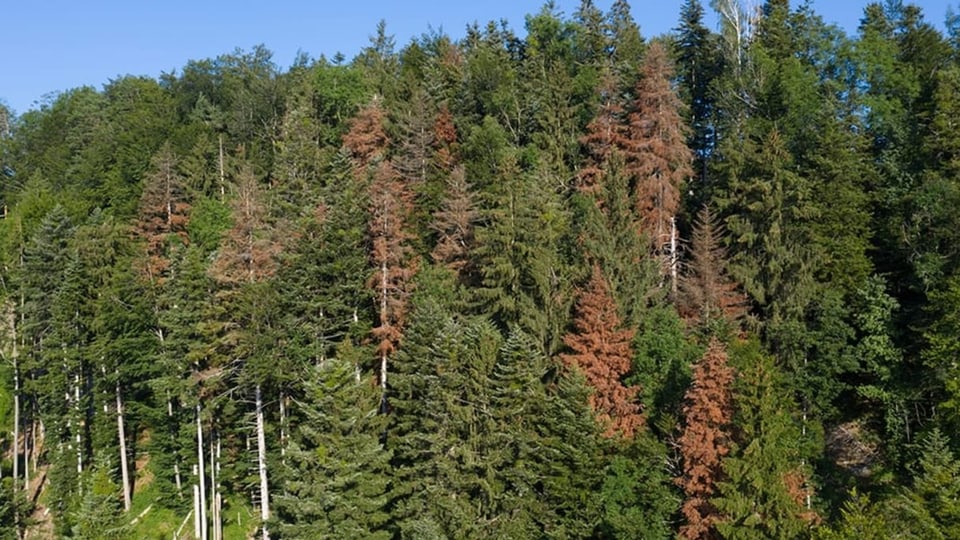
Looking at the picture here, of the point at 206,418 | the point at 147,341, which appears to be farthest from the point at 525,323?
the point at 147,341

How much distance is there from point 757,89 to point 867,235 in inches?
607

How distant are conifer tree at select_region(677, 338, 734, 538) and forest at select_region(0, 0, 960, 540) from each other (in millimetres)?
120

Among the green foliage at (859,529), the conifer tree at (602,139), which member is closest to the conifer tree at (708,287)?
the conifer tree at (602,139)

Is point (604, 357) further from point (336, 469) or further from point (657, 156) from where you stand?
point (657, 156)

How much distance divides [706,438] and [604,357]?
283 inches

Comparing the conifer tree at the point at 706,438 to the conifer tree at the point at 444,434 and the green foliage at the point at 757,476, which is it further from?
the conifer tree at the point at 444,434

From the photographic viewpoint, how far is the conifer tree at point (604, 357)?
34.4 metres

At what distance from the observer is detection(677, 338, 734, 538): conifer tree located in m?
29.1

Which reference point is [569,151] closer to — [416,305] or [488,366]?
[416,305]

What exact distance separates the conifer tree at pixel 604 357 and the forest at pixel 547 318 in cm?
15

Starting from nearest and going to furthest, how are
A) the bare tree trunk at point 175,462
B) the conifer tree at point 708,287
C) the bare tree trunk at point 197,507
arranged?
the conifer tree at point 708,287, the bare tree trunk at point 197,507, the bare tree trunk at point 175,462

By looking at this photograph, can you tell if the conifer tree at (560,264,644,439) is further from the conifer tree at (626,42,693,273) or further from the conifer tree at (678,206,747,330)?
the conifer tree at (626,42,693,273)

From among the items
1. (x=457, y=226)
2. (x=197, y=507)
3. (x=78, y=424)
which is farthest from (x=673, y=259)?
(x=78, y=424)

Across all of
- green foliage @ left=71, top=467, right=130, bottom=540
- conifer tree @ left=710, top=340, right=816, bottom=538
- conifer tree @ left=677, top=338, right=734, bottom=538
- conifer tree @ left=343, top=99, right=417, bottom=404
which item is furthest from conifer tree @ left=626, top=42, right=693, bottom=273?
green foliage @ left=71, top=467, right=130, bottom=540
